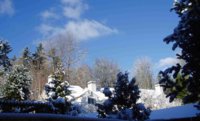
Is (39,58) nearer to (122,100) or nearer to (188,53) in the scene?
(122,100)

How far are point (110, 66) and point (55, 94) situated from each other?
35.1m

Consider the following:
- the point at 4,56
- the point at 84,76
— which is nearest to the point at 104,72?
the point at 84,76

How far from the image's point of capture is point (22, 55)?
61.6m

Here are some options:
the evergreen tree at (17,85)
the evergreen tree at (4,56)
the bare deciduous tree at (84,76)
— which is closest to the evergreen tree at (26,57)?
the bare deciduous tree at (84,76)

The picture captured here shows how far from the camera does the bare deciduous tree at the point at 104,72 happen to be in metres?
58.4

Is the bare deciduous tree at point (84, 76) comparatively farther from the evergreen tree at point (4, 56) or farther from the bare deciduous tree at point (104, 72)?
the evergreen tree at point (4, 56)

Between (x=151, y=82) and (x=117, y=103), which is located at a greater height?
A: (x=151, y=82)

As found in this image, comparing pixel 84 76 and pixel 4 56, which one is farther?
pixel 84 76

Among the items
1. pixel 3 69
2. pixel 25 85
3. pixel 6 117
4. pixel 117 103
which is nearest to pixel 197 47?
pixel 6 117

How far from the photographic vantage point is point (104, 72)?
A: 194 ft

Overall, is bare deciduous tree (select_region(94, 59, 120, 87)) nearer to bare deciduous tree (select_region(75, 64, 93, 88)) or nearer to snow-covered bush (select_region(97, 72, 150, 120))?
bare deciduous tree (select_region(75, 64, 93, 88))

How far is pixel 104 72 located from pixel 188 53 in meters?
49.7

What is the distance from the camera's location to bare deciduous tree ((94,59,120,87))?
192ft

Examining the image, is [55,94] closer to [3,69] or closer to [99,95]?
[3,69]
